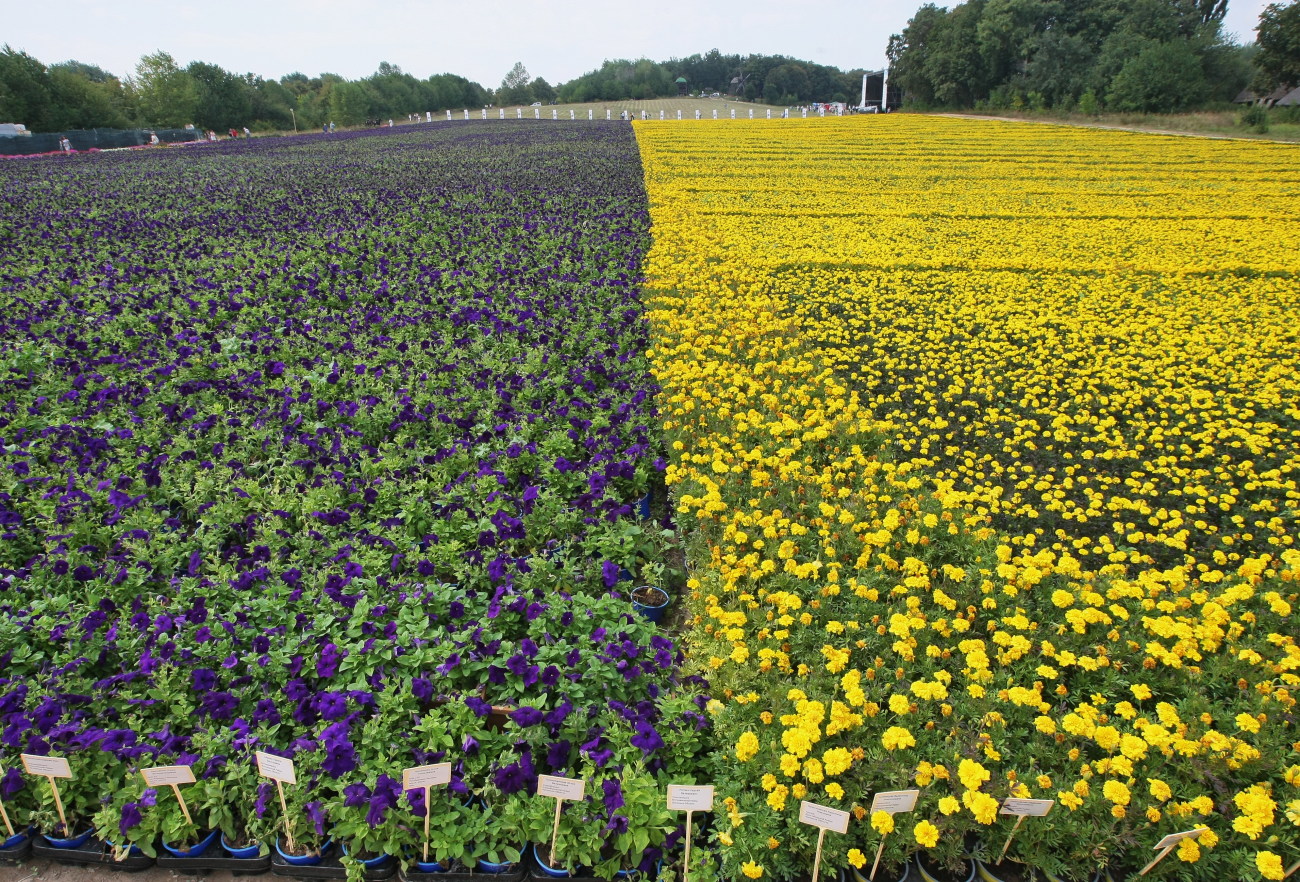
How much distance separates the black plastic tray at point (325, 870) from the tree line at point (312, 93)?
2275 inches

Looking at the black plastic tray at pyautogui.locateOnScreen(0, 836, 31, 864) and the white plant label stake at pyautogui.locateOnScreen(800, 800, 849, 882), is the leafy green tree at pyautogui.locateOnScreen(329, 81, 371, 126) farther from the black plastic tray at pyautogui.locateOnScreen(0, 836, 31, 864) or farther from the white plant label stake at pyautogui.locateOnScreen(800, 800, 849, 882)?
the white plant label stake at pyautogui.locateOnScreen(800, 800, 849, 882)

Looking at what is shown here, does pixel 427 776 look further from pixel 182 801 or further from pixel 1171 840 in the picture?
pixel 1171 840

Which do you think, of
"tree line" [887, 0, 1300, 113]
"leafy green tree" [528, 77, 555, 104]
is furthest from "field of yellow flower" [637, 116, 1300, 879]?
"leafy green tree" [528, 77, 555, 104]

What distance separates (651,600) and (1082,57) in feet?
220

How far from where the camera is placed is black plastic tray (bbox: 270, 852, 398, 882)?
274 cm

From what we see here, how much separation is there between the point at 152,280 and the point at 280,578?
8.82m

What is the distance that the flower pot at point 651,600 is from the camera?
163 inches

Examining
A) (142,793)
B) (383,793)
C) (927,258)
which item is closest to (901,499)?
(383,793)

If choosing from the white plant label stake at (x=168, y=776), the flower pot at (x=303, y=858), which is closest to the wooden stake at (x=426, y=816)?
the flower pot at (x=303, y=858)

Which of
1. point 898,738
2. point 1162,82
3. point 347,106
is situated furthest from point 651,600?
point 347,106

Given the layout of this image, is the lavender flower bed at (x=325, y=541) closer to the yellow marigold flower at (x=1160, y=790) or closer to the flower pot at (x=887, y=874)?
the flower pot at (x=887, y=874)

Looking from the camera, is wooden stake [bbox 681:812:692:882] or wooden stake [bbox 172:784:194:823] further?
wooden stake [bbox 172:784:194:823]

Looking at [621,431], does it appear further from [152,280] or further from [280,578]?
[152,280]

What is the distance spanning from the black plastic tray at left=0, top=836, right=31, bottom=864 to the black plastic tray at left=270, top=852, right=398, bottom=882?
1.06 metres
